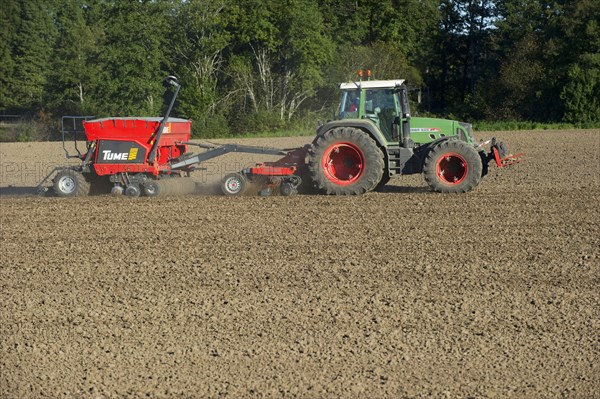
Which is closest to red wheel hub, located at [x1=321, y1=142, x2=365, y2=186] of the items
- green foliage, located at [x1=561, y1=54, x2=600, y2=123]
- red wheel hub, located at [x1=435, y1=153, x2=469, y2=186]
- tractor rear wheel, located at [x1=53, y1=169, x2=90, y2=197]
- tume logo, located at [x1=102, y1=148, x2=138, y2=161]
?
red wheel hub, located at [x1=435, y1=153, x2=469, y2=186]

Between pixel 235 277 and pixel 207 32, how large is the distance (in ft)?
121

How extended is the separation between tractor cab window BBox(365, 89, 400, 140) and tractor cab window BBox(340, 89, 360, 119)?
17cm

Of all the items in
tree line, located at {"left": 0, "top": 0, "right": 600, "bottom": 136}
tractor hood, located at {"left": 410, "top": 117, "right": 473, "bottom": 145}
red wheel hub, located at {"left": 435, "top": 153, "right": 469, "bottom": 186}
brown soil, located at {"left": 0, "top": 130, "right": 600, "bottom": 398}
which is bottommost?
brown soil, located at {"left": 0, "top": 130, "right": 600, "bottom": 398}

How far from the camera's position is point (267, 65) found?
44594 millimetres

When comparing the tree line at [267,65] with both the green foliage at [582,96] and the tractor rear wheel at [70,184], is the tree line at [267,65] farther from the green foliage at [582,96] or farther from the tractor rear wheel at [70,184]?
the tractor rear wheel at [70,184]

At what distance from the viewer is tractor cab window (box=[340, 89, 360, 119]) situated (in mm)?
13648

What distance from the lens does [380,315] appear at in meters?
6.98

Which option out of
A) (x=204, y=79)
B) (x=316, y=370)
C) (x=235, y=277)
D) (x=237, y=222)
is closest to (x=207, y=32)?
(x=204, y=79)

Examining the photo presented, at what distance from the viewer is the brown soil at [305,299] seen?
5746 mm

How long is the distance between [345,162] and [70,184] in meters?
4.76

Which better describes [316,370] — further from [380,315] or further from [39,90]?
[39,90]

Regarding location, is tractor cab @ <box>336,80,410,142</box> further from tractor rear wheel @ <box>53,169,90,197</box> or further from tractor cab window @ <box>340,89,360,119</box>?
tractor rear wheel @ <box>53,169,90,197</box>

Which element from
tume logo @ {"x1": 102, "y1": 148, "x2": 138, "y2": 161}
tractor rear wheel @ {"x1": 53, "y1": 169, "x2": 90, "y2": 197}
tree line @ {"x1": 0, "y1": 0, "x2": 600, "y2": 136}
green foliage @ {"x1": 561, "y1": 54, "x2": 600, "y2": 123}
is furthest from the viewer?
tree line @ {"x1": 0, "y1": 0, "x2": 600, "y2": 136}

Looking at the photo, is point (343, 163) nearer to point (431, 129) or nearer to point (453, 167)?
point (431, 129)
